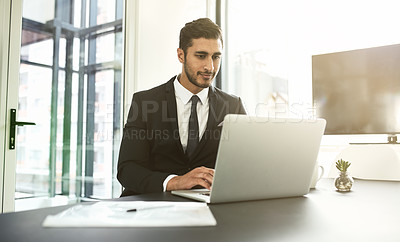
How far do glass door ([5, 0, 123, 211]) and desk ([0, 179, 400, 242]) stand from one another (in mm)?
1575

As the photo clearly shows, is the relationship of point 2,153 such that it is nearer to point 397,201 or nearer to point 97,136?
point 97,136

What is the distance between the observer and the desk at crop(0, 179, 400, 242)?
0.55m

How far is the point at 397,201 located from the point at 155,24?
250cm

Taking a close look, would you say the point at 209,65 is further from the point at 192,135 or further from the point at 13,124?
the point at 13,124

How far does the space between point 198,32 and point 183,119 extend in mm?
482

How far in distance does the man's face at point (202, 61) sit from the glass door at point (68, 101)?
3.24 feet

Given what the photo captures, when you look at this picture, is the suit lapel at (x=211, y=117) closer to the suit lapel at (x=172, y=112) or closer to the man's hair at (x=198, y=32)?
the suit lapel at (x=172, y=112)

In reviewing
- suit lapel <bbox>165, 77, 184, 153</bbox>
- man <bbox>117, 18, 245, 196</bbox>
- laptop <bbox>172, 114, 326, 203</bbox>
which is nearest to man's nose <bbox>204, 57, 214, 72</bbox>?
man <bbox>117, 18, 245, 196</bbox>

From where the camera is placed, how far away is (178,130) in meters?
1.65

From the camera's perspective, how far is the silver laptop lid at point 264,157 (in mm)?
840

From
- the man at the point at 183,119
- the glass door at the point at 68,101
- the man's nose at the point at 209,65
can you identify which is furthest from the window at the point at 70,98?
the man's nose at the point at 209,65

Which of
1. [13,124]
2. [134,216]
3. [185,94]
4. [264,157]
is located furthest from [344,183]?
[13,124]

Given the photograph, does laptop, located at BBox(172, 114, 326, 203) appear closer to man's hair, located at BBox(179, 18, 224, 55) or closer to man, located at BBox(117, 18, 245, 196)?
man, located at BBox(117, 18, 245, 196)

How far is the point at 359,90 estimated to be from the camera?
93.9 inches
